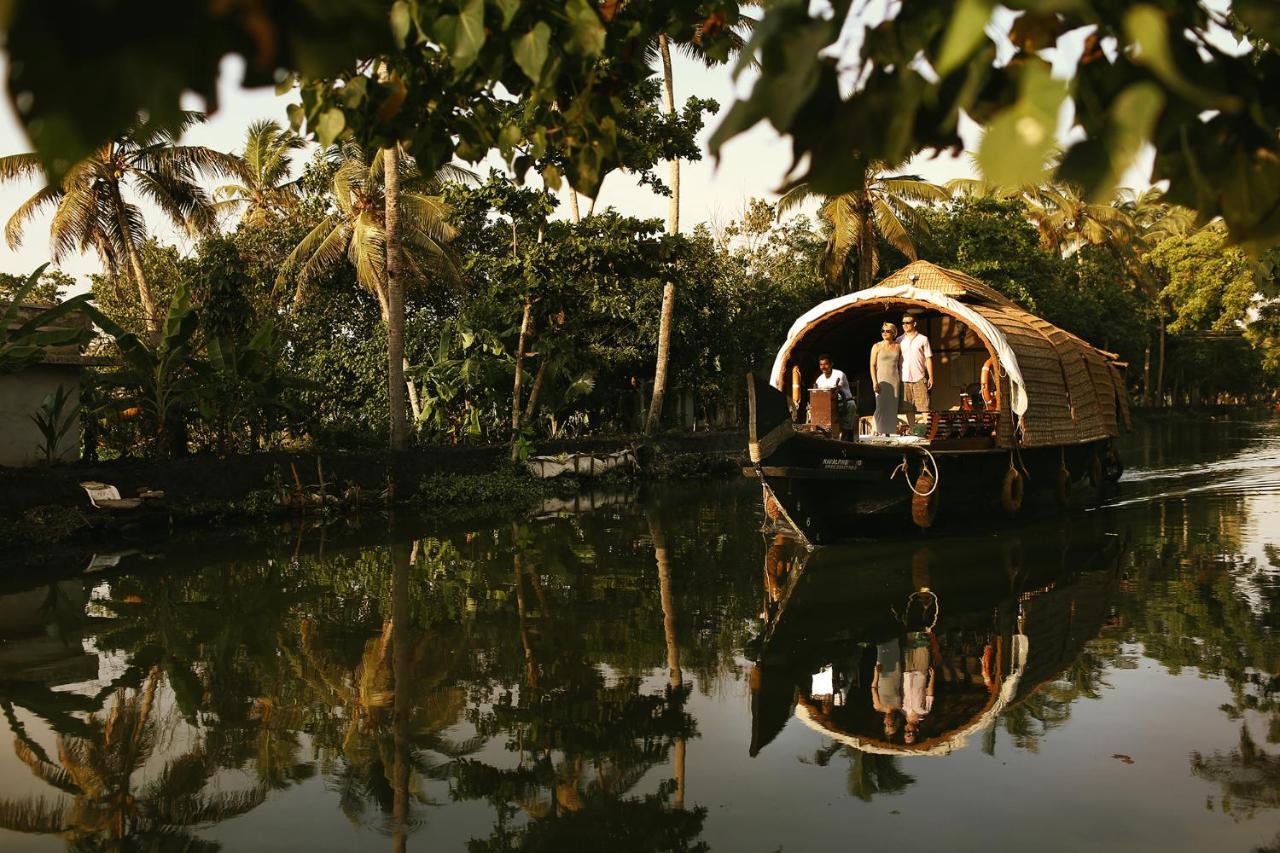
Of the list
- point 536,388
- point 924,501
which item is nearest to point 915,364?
point 924,501

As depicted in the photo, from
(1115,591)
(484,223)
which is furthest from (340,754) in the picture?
(484,223)

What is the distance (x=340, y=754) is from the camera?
4758 mm

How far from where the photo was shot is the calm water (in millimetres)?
4008

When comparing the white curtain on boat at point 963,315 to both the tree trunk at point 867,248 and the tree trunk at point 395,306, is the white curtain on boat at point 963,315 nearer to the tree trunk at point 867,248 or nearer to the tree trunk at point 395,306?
the tree trunk at point 395,306

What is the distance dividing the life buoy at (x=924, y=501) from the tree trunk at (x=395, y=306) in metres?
8.64

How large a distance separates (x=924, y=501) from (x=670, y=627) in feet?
14.6

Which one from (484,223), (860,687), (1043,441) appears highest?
(484,223)

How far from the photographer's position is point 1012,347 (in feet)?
39.7

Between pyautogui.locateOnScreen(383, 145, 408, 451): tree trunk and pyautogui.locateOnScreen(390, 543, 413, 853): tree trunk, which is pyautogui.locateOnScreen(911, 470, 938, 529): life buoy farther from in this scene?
pyautogui.locateOnScreen(383, 145, 408, 451): tree trunk

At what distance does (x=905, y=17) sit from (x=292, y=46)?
0.94 meters

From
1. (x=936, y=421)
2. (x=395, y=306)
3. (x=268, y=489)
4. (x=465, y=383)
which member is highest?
(x=395, y=306)

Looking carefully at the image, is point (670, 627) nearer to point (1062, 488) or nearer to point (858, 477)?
point (858, 477)

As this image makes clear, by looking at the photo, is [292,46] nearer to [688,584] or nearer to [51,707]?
[51,707]

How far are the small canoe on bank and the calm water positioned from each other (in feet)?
2.28
